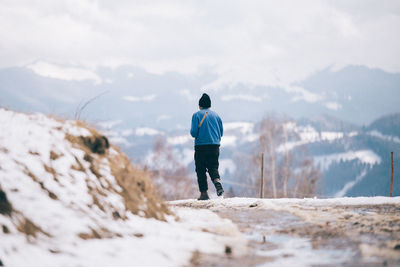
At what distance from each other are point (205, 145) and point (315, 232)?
4.10m

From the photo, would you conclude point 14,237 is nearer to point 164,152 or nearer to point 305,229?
point 305,229

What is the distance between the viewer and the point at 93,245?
3.75m

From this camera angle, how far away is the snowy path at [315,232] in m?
3.64

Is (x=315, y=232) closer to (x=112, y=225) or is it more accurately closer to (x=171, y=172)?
(x=112, y=225)

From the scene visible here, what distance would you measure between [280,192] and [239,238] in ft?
208

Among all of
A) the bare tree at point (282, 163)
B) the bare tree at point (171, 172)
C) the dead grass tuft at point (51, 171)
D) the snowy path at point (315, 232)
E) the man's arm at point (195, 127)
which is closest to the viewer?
the snowy path at point (315, 232)

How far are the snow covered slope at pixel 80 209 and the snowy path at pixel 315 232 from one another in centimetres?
29

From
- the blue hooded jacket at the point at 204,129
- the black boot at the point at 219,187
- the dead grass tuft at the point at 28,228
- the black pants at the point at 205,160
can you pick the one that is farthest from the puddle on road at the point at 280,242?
the blue hooded jacket at the point at 204,129

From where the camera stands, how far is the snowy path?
3.64 m

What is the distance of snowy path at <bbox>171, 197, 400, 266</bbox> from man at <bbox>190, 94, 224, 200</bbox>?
1219mm

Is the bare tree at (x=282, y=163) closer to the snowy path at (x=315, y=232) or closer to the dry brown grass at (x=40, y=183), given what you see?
the snowy path at (x=315, y=232)

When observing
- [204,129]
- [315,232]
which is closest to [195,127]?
[204,129]

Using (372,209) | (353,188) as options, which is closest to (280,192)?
(372,209)

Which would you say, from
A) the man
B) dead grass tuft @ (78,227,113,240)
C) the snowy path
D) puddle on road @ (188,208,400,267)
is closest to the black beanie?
the man
